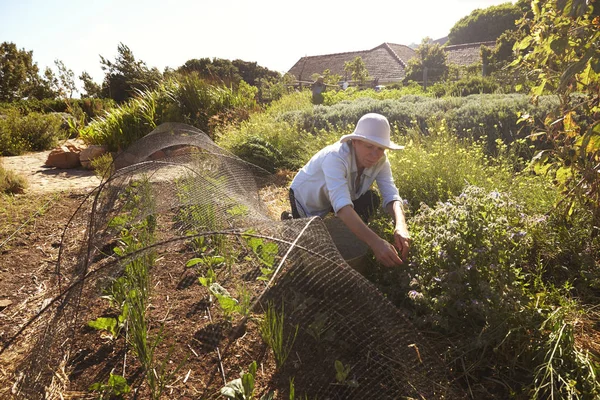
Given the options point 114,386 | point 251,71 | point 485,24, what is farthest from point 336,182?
point 485,24

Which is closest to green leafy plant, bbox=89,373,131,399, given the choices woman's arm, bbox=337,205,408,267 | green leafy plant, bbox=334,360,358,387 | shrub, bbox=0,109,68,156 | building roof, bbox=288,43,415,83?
green leafy plant, bbox=334,360,358,387

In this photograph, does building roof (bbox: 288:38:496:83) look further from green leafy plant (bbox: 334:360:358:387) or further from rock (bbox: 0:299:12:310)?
green leafy plant (bbox: 334:360:358:387)

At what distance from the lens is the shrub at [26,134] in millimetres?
8664

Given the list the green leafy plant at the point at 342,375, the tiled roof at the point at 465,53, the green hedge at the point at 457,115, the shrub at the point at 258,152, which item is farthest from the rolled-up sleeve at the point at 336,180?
the tiled roof at the point at 465,53

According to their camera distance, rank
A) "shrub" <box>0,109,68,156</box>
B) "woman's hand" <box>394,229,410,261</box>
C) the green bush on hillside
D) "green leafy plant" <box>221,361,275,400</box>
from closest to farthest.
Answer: "green leafy plant" <box>221,361,275,400</box>
"woman's hand" <box>394,229,410,261</box>
the green bush on hillside
"shrub" <box>0,109,68,156</box>

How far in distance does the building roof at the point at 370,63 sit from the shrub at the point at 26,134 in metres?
20.8

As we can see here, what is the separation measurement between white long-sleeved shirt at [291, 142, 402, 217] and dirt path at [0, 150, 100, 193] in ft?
13.4

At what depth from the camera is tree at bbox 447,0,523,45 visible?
33.5 meters

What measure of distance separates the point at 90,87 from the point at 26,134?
5.26m

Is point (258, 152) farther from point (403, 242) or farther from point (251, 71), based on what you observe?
point (251, 71)

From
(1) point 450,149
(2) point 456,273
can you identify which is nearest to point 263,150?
(1) point 450,149

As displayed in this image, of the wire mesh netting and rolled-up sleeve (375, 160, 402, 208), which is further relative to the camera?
rolled-up sleeve (375, 160, 402, 208)

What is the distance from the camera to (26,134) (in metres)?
9.38

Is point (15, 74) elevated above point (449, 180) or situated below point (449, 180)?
above
